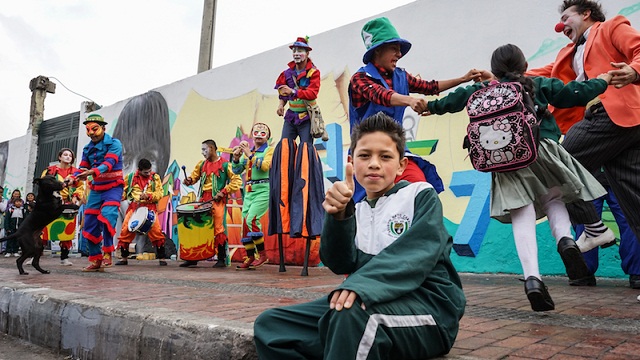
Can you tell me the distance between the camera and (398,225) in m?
1.82

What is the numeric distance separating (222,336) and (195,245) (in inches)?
221

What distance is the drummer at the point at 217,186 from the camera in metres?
7.32

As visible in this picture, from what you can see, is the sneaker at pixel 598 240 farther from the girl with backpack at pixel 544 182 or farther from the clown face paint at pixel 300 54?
the clown face paint at pixel 300 54

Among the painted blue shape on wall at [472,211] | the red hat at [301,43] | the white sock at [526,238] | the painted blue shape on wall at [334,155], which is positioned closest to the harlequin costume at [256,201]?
the painted blue shape on wall at [334,155]

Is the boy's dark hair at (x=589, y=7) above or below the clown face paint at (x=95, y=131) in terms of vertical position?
above

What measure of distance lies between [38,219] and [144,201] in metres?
2.33

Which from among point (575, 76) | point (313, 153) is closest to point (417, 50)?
point (313, 153)

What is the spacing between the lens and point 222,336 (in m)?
2.02

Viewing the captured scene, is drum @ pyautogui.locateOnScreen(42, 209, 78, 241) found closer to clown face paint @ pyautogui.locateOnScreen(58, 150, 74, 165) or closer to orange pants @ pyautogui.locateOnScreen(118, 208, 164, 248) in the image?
orange pants @ pyautogui.locateOnScreen(118, 208, 164, 248)

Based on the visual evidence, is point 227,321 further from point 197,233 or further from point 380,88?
point 197,233

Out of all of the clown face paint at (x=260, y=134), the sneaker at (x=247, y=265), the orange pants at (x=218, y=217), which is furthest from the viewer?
the orange pants at (x=218, y=217)

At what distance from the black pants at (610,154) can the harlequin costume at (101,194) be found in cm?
507

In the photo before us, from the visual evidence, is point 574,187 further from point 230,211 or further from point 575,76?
point 230,211

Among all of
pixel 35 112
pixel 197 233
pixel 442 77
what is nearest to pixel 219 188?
pixel 197 233
